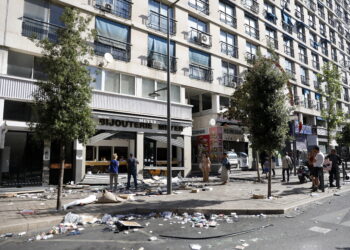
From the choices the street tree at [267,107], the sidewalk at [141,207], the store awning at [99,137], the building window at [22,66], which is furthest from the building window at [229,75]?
the sidewalk at [141,207]

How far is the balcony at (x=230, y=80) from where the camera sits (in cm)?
2221

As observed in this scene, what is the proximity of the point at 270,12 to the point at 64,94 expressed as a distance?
27454mm

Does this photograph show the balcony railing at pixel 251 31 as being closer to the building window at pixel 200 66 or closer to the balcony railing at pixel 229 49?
the balcony railing at pixel 229 49

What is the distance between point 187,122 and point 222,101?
508 centimetres

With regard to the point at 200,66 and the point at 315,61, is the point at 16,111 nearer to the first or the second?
the point at 200,66

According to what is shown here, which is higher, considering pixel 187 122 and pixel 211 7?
pixel 211 7

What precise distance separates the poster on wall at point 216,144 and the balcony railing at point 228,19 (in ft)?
33.0

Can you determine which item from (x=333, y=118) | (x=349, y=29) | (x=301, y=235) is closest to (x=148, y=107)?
(x=301, y=235)

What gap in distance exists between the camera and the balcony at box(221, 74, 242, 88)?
22.2m

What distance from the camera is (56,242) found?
5.30 metres

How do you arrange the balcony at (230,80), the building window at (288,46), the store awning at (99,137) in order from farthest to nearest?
the building window at (288,46) < the balcony at (230,80) < the store awning at (99,137)

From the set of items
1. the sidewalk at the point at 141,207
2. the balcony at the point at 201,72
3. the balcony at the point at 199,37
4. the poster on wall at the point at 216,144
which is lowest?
the sidewalk at the point at 141,207

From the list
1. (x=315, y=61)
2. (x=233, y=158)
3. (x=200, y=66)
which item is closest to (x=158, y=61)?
(x=200, y=66)

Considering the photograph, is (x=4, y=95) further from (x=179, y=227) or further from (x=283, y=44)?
(x=283, y=44)
